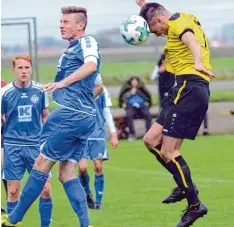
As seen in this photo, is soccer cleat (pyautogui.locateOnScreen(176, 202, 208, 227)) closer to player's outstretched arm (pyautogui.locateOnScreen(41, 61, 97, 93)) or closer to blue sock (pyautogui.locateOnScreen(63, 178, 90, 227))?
blue sock (pyautogui.locateOnScreen(63, 178, 90, 227))

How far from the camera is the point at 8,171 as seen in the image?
37.7ft

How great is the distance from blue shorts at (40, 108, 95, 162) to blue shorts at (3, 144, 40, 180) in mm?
1281

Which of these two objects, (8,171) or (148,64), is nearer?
(8,171)

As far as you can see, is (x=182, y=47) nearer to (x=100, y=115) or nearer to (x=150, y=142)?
(x=150, y=142)

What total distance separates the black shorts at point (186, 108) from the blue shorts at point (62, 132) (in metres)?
1.04

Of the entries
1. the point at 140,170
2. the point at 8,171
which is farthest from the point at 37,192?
the point at 140,170

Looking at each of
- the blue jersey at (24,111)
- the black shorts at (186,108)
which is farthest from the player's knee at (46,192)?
the black shorts at (186,108)

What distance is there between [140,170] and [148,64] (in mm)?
14685

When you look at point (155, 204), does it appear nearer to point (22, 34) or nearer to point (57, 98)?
point (57, 98)

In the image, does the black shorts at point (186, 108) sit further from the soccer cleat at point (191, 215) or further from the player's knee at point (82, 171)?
the player's knee at point (82, 171)

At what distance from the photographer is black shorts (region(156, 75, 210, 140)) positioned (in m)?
10.8

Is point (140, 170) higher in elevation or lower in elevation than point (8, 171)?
lower

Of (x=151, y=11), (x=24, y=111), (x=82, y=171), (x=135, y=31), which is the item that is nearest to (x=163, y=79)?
(x=82, y=171)

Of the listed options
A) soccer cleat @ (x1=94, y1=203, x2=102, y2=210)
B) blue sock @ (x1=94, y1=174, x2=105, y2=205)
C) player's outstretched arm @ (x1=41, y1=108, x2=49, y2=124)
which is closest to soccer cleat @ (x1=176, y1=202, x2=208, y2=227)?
player's outstretched arm @ (x1=41, y1=108, x2=49, y2=124)
